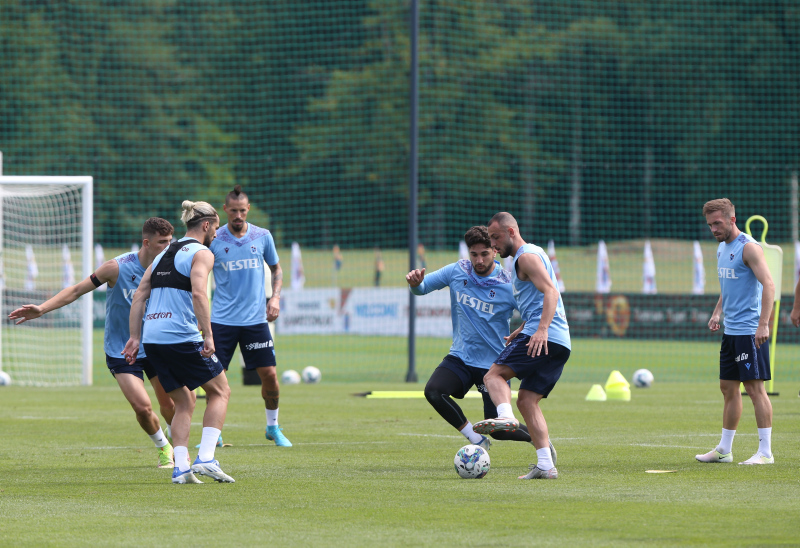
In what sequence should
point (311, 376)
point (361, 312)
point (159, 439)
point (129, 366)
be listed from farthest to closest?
1. point (361, 312)
2. point (311, 376)
3. point (129, 366)
4. point (159, 439)

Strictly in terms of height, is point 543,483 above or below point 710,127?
below

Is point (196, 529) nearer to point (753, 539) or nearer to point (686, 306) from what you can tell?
point (753, 539)

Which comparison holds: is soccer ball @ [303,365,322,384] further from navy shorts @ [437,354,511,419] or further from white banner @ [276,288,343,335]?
white banner @ [276,288,343,335]

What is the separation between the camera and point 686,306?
3044cm

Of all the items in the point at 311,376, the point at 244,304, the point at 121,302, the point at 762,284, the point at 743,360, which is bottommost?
the point at 311,376

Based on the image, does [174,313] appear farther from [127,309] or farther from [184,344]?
[127,309]

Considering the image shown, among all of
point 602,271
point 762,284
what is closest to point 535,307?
point 762,284

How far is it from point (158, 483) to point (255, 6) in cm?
5074

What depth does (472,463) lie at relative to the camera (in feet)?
28.8

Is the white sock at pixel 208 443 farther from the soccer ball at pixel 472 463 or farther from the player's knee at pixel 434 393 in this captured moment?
the player's knee at pixel 434 393

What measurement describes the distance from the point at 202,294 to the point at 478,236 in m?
2.45

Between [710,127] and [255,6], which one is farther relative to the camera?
[255,6]

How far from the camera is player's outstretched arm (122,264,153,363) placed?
29.2 feet

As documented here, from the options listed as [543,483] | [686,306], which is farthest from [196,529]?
[686,306]
